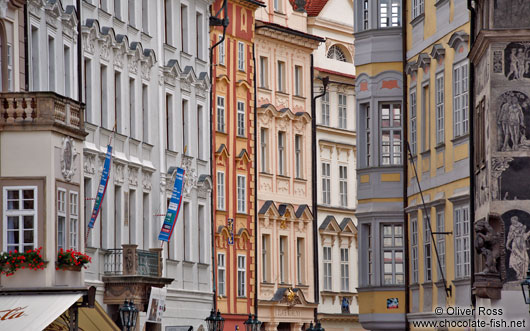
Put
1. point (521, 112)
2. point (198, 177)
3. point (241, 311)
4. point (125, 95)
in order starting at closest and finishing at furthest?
point (521, 112) < point (125, 95) < point (198, 177) < point (241, 311)

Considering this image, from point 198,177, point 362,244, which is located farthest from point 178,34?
point 362,244

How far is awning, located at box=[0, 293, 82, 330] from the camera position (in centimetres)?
3594

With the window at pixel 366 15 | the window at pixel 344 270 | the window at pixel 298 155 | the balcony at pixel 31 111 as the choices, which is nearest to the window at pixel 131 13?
the window at pixel 366 15

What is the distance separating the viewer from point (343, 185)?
255 feet

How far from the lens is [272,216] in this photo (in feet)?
230

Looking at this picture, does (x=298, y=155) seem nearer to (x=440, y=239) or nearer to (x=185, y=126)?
(x=185, y=126)

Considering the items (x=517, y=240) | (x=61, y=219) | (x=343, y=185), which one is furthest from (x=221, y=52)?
(x=517, y=240)

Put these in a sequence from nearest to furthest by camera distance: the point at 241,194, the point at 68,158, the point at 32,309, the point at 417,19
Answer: the point at 32,309
the point at 68,158
the point at 417,19
the point at 241,194

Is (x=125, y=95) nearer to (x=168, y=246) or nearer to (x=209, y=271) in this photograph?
(x=168, y=246)

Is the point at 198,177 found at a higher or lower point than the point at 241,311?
higher

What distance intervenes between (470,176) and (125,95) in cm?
1379

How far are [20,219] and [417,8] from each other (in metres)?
13.4

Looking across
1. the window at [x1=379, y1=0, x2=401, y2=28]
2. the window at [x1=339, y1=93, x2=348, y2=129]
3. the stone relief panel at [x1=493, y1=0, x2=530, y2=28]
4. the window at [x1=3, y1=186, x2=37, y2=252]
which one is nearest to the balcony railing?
the window at [x1=379, y1=0, x2=401, y2=28]

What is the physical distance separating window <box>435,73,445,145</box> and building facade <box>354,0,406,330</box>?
3.74 metres
